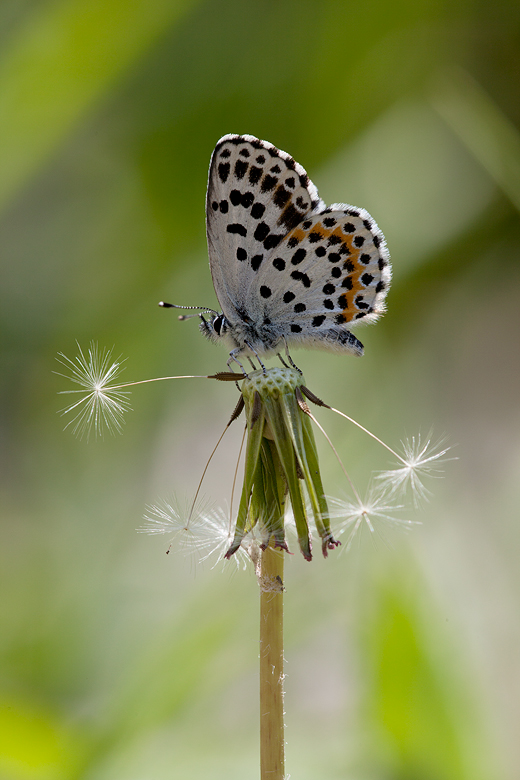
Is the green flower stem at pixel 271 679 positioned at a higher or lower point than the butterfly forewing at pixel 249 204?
lower

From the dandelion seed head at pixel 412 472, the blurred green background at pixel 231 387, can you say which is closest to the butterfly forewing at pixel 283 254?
the dandelion seed head at pixel 412 472

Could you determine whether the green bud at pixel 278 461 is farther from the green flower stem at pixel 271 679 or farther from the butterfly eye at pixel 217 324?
the butterfly eye at pixel 217 324

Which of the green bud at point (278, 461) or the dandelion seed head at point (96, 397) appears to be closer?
the green bud at point (278, 461)

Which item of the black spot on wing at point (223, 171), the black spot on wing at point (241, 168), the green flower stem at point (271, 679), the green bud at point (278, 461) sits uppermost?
the black spot on wing at point (223, 171)

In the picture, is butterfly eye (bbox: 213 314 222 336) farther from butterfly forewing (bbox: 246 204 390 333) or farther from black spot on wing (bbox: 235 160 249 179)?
black spot on wing (bbox: 235 160 249 179)

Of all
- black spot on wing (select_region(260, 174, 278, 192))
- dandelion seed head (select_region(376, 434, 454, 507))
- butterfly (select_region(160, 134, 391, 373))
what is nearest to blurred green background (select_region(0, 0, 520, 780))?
dandelion seed head (select_region(376, 434, 454, 507))

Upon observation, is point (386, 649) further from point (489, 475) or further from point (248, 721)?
point (489, 475)

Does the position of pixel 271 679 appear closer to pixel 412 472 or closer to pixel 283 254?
pixel 412 472
